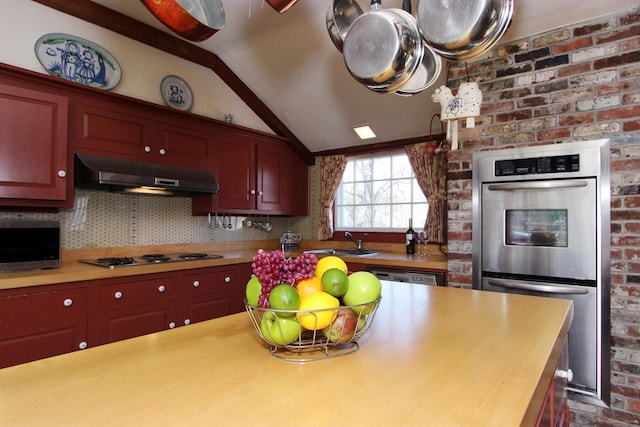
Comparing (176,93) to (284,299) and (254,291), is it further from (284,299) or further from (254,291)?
(284,299)

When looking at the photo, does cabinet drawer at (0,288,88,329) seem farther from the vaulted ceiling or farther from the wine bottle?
the wine bottle

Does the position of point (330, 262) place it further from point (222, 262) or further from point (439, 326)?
point (222, 262)

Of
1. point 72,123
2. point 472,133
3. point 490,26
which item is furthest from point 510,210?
point 72,123

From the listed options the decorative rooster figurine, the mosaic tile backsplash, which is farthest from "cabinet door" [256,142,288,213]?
the decorative rooster figurine

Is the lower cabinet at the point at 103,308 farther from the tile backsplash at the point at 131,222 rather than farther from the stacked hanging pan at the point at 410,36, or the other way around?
the stacked hanging pan at the point at 410,36

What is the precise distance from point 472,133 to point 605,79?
0.72 m

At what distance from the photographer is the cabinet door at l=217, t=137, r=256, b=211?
3344mm

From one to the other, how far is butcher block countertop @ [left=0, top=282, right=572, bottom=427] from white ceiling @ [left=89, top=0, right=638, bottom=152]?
2127 mm

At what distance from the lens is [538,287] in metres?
2.15

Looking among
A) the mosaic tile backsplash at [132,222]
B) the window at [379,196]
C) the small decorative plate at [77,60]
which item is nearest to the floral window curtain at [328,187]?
the window at [379,196]

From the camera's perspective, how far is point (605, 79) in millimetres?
2029

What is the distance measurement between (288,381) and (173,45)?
10.6ft

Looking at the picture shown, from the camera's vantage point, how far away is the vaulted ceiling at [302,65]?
2.53m


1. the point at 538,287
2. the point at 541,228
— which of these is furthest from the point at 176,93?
the point at 538,287
